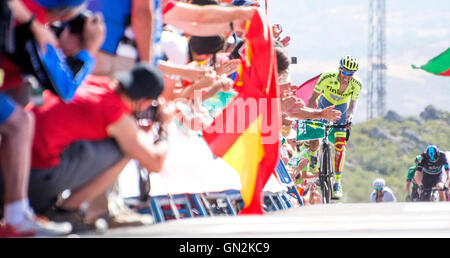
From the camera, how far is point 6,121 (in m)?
5.12

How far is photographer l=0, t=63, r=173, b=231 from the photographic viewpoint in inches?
220

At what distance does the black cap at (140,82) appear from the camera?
5695 mm

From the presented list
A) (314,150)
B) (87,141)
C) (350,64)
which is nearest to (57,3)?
(87,141)

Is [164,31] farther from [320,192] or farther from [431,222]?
[320,192]

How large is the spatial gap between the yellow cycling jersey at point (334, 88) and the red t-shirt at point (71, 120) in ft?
32.4

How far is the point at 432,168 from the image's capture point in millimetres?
19266

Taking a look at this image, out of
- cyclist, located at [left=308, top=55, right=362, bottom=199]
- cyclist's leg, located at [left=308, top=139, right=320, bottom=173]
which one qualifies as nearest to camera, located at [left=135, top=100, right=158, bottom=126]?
cyclist, located at [left=308, top=55, right=362, bottom=199]

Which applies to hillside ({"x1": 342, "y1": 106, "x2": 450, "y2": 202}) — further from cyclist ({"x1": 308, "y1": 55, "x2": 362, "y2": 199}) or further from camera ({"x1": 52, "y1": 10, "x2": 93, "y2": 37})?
camera ({"x1": 52, "y1": 10, "x2": 93, "y2": 37})

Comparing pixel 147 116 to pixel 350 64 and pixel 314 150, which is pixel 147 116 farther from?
pixel 314 150

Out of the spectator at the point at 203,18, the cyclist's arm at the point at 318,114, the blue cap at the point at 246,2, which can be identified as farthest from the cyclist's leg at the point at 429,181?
the spectator at the point at 203,18

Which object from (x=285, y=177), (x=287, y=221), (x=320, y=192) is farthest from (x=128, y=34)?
(x=320, y=192)

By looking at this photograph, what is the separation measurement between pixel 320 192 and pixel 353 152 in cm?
7707

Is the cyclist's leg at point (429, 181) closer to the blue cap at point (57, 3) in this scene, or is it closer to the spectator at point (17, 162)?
the blue cap at point (57, 3)

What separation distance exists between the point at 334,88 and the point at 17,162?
10650 millimetres
